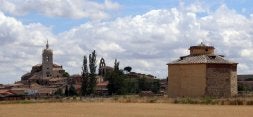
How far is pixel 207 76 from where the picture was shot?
65.1 metres

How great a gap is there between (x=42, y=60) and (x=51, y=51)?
416 centimetres

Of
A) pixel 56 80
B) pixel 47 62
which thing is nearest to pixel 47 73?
pixel 47 62

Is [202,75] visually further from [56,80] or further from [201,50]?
[56,80]

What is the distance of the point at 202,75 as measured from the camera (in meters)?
65.4

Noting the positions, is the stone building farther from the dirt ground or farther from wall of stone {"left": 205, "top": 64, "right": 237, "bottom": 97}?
the dirt ground

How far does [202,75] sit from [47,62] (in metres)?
109

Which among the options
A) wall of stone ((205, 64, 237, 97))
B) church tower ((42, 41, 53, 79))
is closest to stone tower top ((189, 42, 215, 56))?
wall of stone ((205, 64, 237, 97))

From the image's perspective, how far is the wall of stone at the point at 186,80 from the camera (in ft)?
215

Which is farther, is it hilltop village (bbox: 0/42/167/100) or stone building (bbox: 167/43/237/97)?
hilltop village (bbox: 0/42/167/100)

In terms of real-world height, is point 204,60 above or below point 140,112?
above

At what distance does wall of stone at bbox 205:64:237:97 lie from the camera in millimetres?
65062

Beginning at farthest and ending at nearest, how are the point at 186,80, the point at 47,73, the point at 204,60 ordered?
the point at 47,73
the point at 186,80
the point at 204,60

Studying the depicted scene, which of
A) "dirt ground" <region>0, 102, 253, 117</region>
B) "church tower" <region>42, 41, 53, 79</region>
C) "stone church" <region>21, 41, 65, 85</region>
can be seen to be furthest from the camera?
"church tower" <region>42, 41, 53, 79</region>

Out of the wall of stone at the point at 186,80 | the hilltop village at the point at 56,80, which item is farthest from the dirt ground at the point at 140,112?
the hilltop village at the point at 56,80
